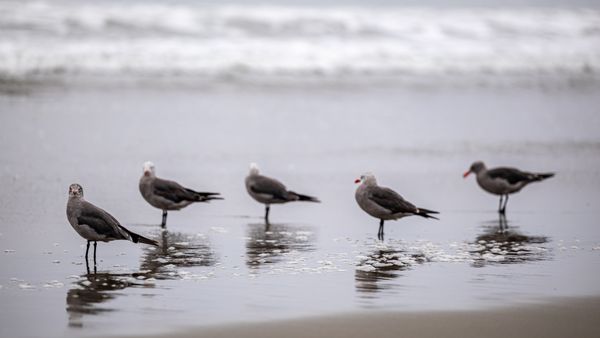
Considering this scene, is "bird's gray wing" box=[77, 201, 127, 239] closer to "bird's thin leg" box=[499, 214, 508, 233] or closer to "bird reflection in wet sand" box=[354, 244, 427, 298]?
"bird reflection in wet sand" box=[354, 244, 427, 298]

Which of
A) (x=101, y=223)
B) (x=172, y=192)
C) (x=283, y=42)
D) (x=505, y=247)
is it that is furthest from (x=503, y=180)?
(x=283, y=42)

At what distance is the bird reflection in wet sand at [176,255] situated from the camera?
7.94 metres

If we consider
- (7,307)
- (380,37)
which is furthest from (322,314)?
(380,37)

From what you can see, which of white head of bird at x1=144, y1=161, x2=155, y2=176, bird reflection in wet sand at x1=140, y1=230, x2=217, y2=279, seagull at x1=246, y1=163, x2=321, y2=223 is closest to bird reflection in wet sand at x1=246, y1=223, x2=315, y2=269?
bird reflection in wet sand at x1=140, y1=230, x2=217, y2=279

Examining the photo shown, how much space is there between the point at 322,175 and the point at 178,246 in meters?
4.53

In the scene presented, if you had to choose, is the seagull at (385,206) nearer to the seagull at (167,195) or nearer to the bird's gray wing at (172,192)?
the seagull at (167,195)

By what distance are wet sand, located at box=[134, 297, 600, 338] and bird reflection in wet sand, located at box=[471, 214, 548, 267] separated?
1709 millimetres

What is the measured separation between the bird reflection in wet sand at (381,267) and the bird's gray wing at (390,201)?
0.84 metres

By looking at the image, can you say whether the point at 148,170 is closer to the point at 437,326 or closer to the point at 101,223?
the point at 101,223

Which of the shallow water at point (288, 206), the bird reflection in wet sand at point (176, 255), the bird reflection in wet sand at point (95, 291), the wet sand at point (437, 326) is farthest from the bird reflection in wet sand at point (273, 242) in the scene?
the wet sand at point (437, 326)

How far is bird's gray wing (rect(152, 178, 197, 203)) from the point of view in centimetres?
1062

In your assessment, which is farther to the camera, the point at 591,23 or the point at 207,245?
the point at 591,23

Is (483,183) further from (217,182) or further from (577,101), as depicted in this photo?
(577,101)

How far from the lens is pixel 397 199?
10.1 metres
